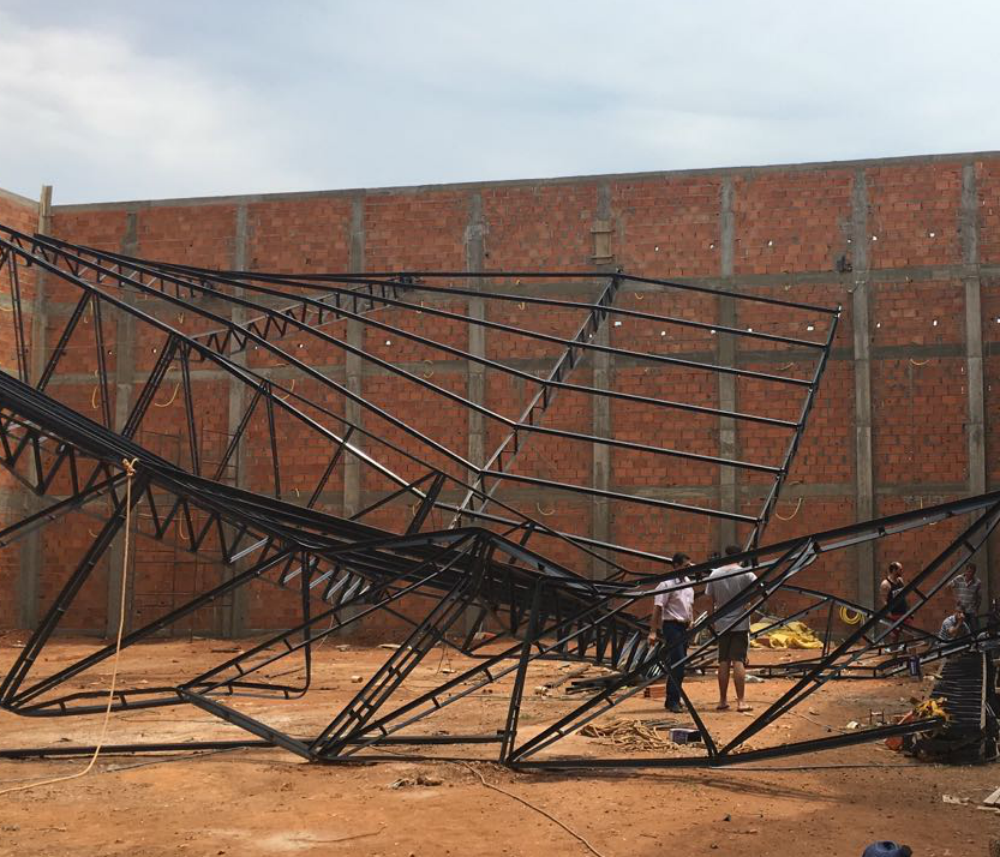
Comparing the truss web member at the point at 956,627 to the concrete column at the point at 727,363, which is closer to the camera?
the truss web member at the point at 956,627

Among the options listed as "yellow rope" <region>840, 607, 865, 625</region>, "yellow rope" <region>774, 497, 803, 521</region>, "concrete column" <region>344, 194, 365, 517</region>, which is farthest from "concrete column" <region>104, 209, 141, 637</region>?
"yellow rope" <region>840, 607, 865, 625</region>

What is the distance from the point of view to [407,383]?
20.5 meters

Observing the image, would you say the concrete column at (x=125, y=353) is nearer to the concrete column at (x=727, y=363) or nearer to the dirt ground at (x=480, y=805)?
the concrete column at (x=727, y=363)

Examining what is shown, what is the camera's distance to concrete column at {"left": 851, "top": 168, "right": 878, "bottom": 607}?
18.6 meters

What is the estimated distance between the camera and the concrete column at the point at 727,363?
19125 millimetres

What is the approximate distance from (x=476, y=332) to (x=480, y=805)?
13.5 metres

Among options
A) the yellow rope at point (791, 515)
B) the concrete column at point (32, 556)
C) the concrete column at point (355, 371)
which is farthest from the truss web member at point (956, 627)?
the concrete column at point (32, 556)

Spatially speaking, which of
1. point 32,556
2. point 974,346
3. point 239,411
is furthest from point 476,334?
point 32,556

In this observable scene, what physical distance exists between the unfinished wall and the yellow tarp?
3.29 ft

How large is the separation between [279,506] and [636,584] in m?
2.86

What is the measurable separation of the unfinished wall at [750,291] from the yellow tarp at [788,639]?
1002 millimetres

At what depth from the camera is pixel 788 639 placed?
17906 mm

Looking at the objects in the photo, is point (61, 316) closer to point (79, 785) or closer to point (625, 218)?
point (625, 218)

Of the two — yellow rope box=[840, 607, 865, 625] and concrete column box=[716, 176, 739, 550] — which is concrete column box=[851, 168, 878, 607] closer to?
yellow rope box=[840, 607, 865, 625]
